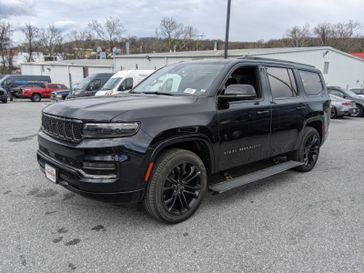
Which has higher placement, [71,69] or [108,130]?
[71,69]

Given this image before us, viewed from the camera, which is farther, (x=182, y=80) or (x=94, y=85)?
(x=94, y=85)

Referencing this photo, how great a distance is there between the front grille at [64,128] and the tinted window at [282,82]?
2880 millimetres

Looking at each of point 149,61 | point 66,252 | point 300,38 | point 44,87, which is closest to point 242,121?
point 66,252

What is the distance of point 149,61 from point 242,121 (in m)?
26.5

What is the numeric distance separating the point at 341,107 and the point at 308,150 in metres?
10.7

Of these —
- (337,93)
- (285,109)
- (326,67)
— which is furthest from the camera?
(326,67)

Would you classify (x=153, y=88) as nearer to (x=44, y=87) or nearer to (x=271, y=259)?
(x=271, y=259)

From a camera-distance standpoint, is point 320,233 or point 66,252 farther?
point 320,233

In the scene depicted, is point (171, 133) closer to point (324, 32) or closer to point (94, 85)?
point (94, 85)

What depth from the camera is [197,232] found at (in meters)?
3.17

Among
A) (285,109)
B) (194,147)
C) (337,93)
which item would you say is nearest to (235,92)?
(194,147)

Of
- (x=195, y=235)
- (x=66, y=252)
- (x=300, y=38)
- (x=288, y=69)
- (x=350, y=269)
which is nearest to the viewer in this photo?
(x=350, y=269)

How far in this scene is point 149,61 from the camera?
2894 cm

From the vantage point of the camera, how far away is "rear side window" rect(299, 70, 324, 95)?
17.1 feet
